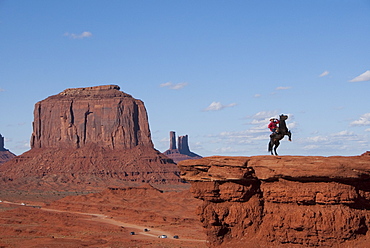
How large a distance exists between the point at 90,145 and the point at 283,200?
424 ft

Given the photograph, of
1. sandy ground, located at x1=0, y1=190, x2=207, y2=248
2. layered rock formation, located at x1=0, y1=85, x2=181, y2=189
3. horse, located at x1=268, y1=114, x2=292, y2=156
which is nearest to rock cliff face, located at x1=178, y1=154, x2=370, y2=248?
horse, located at x1=268, y1=114, x2=292, y2=156

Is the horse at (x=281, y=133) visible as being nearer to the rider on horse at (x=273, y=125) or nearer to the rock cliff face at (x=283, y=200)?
the rider on horse at (x=273, y=125)

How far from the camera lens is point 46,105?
157000mm

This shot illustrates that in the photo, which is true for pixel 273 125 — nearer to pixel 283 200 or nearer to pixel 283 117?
pixel 283 117

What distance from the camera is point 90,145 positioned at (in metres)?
147

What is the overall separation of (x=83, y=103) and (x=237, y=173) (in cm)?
13336

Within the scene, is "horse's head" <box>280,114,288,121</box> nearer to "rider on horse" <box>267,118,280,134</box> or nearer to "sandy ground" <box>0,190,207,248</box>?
"rider on horse" <box>267,118,280,134</box>

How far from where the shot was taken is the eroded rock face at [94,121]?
148 m

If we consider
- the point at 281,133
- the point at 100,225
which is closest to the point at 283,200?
the point at 281,133

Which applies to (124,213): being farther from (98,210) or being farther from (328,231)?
(328,231)

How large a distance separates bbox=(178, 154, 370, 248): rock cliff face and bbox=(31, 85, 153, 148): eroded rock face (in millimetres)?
125363

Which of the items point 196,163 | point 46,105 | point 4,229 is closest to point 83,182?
point 46,105

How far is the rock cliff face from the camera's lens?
64.1 ft

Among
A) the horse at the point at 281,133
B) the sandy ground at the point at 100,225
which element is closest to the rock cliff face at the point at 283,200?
the horse at the point at 281,133
